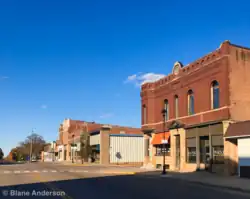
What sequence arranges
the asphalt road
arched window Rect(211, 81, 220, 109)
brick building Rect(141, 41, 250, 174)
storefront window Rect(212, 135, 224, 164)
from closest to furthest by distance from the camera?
the asphalt road
brick building Rect(141, 41, 250, 174)
storefront window Rect(212, 135, 224, 164)
arched window Rect(211, 81, 220, 109)

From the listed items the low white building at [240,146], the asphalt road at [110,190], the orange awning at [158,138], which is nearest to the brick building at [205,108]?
the orange awning at [158,138]

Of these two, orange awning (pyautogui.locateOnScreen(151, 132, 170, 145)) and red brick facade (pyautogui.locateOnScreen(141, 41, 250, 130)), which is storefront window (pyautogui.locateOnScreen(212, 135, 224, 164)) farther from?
orange awning (pyautogui.locateOnScreen(151, 132, 170, 145))

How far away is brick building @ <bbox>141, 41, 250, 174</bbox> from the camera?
26703 mm

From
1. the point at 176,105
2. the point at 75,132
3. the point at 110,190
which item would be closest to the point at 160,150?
the point at 176,105

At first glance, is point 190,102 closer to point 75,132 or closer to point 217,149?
point 217,149

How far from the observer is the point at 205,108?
29.6m

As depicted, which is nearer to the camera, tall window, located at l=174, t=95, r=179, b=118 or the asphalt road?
the asphalt road

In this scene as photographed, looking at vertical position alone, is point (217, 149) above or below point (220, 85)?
below

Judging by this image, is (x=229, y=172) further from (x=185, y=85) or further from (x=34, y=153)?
(x=34, y=153)

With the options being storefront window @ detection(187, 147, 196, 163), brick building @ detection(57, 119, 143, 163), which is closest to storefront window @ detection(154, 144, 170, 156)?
storefront window @ detection(187, 147, 196, 163)

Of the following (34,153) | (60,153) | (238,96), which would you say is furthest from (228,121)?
(34,153)

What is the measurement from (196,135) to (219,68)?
20.4 feet

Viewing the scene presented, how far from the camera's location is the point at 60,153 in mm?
96250

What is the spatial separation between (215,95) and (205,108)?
1.52m
